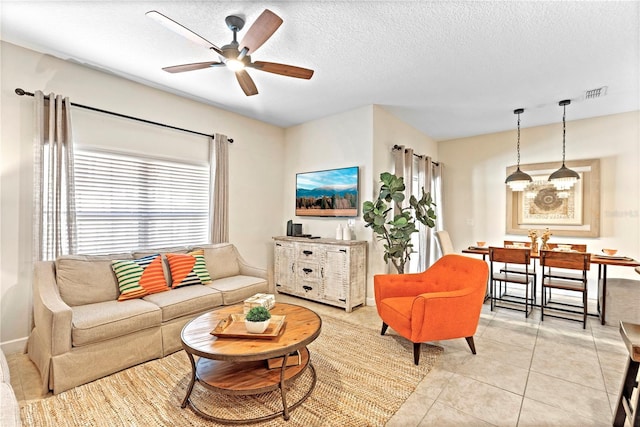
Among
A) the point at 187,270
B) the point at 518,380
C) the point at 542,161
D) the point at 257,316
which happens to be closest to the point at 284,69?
the point at 257,316

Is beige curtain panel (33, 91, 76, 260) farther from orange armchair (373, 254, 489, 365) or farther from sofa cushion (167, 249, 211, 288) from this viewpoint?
orange armchair (373, 254, 489, 365)

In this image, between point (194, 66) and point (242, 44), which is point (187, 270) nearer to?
point (194, 66)

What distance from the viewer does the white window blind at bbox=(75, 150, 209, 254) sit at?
10.4 ft

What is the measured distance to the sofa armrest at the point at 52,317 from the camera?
6.89ft

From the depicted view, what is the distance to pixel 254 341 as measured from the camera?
196 centimetres

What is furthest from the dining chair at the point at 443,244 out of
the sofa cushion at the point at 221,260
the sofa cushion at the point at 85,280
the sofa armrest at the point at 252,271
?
the sofa cushion at the point at 85,280

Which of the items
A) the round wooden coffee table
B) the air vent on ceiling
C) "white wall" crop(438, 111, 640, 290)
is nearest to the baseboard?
the round wooden coffee table

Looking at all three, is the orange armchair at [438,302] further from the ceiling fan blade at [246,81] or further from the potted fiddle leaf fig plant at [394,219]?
the ceiling fan blade at [246,81]

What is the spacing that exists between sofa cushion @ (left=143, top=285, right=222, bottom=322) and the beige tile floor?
92 cm

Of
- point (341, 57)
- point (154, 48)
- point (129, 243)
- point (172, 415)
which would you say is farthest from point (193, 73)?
point (172, 415)

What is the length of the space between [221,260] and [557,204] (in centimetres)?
524

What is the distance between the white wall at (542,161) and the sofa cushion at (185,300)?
485 cm

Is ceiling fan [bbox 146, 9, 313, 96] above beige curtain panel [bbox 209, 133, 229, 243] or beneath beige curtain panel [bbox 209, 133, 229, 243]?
above

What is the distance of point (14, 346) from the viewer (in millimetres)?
2707
